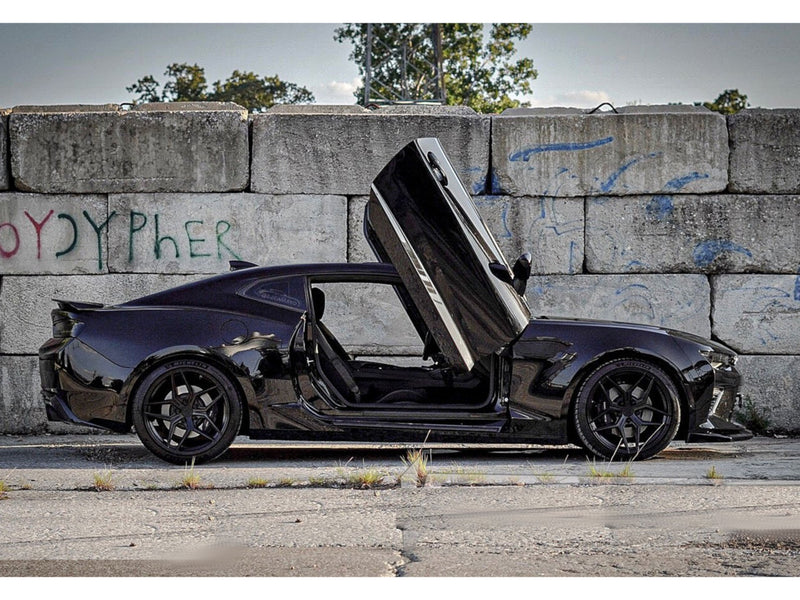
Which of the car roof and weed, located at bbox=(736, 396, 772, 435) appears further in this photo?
weed, located at bbox=(736, 396, 772, 435)

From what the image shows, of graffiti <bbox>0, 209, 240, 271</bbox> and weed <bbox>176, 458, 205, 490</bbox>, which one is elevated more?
graffiti <bbox>0, 209, 240, 271</bbox>

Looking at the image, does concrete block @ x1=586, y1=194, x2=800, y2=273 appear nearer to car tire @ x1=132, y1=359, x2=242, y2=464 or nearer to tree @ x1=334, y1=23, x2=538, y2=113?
car tire @ x1=132, y1=359, x2=242, y2=464

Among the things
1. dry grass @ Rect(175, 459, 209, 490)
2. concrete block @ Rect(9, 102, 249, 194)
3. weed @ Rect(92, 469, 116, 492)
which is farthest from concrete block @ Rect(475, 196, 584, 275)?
weed @ Rect(92, 469, 116, 492)

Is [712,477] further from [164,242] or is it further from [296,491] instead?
[164,242]

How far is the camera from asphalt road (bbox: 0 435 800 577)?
4160 mm

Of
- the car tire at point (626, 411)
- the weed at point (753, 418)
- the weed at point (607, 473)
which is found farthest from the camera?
the weed at point (753, 418)

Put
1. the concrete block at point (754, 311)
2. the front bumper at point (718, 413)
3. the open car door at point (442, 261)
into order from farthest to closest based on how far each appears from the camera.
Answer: the concrete block at point (754, 311), the front bumper at point (718, 413), the open car door at point (442, 261)

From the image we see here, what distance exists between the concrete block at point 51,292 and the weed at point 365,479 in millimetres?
3958

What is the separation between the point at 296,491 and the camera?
582 centimetres

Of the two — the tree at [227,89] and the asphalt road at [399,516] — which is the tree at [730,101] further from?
the asphalt road at [399,516]

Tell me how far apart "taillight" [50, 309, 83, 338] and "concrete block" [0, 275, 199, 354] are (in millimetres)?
2567

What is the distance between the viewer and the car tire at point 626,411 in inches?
268

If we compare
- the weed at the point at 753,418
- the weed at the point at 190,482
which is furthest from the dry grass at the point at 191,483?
the weed at the point at 753,418

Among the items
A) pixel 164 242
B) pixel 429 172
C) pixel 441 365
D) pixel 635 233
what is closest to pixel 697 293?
pixel 635 233
